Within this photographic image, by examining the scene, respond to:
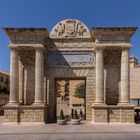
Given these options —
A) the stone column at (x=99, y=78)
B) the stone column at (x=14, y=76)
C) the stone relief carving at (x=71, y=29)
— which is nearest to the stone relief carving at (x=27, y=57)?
the stone column at (x=14, y=76)

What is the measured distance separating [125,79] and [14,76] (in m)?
8.14

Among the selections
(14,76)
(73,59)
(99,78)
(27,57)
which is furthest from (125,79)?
(14,76)

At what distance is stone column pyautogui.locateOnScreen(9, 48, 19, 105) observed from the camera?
22.6 m

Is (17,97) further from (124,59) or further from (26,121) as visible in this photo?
(124,59)

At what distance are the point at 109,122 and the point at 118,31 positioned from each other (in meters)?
6.66

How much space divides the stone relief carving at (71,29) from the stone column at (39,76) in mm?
2452

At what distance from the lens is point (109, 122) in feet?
72.2

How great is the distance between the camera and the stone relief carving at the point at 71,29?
958 inches

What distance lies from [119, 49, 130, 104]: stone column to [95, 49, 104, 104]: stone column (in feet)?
4.83

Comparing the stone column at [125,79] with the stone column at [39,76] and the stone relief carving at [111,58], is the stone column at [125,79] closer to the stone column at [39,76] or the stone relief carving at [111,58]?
the stone relief carving at [111,58]

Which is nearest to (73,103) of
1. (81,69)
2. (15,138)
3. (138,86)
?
(138,86)

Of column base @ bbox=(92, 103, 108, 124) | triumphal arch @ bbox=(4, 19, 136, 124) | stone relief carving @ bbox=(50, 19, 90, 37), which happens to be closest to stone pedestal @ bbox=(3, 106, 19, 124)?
triumphal arch @ bbox=(4, 19, 136, 124)

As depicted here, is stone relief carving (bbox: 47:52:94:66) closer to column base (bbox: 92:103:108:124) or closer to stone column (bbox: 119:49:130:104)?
stone column (bbox: 119:49:130:104)

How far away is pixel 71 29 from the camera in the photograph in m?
24.4
